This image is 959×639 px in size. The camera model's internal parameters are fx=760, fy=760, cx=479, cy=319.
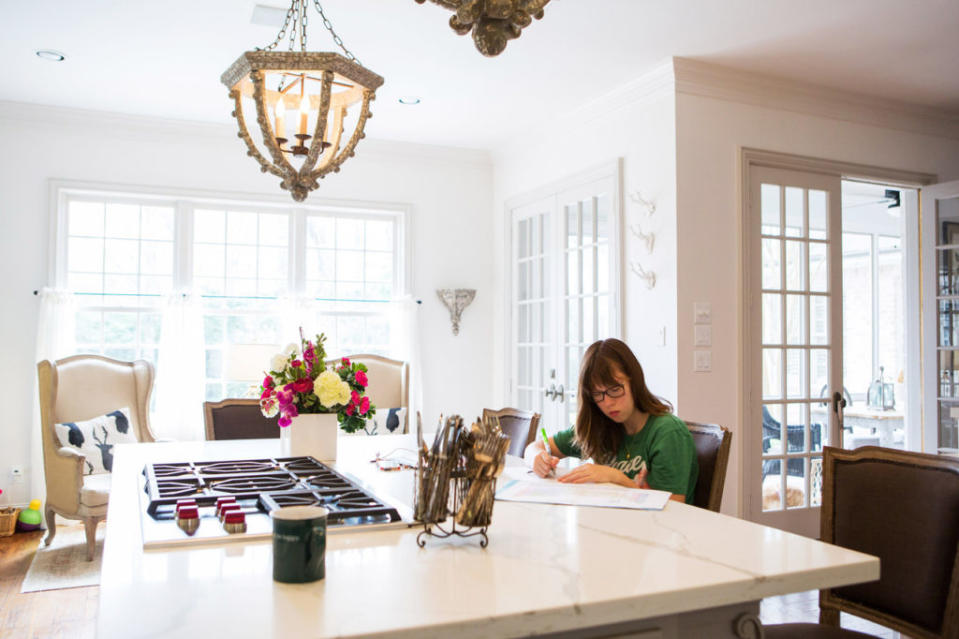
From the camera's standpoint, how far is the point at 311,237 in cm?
562

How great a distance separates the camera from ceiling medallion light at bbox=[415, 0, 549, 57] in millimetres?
1512

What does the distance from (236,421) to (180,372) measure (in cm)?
202

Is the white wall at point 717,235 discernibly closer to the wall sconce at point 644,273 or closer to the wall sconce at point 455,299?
the wall sconce at point 644,273

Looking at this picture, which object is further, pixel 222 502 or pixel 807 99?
pixel 807 99

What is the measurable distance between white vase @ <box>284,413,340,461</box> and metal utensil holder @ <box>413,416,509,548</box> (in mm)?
1102

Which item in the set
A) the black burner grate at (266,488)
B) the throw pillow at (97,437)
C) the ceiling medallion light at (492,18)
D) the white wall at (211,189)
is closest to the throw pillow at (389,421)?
the white wall at (211,189)

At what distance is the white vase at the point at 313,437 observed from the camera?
2363mm

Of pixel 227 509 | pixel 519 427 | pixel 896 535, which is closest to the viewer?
pixel 227 509

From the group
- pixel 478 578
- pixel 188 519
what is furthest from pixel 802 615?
pixel 188 519

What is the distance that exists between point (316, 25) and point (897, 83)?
3.27 meters

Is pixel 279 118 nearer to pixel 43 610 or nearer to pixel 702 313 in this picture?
pixel 43 610

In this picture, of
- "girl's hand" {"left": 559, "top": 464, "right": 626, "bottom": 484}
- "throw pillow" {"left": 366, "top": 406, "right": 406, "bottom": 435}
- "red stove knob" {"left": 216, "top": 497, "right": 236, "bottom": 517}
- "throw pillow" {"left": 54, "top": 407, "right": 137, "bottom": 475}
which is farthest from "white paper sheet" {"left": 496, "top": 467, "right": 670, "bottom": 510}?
"throw pillow" {"left": 54, "top": 407, "right": 137, "bottom": 475}

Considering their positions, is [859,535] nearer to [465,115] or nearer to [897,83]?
[897,83]

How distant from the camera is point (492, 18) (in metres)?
1.54
